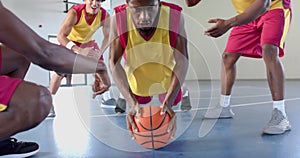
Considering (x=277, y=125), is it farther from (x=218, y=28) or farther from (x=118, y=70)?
(x=118, y=70)

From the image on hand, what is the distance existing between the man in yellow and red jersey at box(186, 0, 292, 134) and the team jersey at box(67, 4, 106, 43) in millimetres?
1090

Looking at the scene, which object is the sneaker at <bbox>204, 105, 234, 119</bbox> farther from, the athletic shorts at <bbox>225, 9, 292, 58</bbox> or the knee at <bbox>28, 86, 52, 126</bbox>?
the knee at <bbox>28, 86, 52, 126</bbox>

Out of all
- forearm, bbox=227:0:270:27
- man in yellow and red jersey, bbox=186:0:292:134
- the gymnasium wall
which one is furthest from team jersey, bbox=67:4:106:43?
the gymnasium wall

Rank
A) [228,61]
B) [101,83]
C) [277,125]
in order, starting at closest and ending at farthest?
[101,83]
[277,125]
[228,61]

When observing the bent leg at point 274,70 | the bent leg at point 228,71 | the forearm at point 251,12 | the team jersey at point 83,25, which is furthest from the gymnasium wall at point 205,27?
the forearm at point 251,12

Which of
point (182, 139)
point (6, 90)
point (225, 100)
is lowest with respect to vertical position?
point (182, 139)

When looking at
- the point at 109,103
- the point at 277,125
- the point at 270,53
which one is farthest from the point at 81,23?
the point at 277,125

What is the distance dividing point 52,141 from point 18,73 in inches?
17.1

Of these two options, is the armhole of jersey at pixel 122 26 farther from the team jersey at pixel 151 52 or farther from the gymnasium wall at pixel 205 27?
the gymnasium wall at pixel 205 27

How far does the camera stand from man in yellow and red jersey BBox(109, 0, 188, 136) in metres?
1.40

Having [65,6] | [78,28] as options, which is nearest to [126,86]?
[78,28]

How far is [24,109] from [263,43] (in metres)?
1.35

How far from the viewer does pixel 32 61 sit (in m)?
0.88

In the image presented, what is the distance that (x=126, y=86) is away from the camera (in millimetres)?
1520
